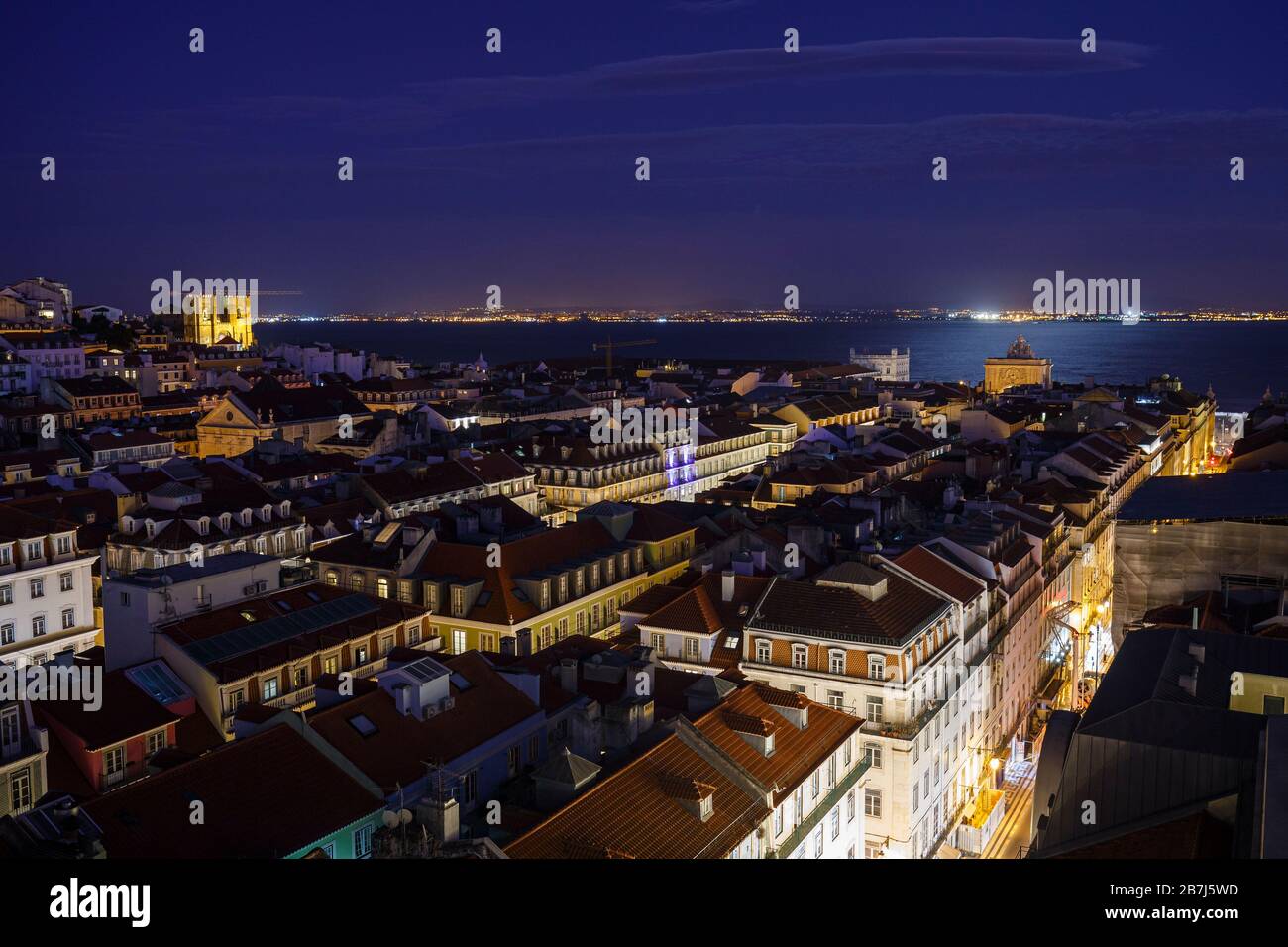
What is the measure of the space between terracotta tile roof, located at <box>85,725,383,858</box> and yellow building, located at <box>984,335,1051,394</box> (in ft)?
311

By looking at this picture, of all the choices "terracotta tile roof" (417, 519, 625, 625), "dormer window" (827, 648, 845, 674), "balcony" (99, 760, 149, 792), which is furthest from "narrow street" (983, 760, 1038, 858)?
"balcony" (99, 760, 149, 792)

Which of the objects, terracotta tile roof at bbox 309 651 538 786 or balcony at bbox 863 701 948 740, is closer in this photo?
terracotta tile roof at bbox 309 651 538 786

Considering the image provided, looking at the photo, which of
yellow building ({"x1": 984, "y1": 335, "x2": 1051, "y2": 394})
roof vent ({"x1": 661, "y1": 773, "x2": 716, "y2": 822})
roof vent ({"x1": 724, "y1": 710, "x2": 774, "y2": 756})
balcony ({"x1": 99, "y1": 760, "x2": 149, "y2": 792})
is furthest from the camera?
yellow building ({"x1": 984, "y1": 335, "x2": 1051, "y2": 394})

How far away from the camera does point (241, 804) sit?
15023 mm

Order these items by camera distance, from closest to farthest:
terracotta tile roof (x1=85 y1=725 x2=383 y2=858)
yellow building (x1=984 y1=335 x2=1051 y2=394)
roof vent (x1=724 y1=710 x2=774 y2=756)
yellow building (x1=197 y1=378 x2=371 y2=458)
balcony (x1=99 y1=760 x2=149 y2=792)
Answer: terracotta tile roof (x1=85 y1=725 x2=383 y2=858) → roof vent (x1=724 y1=710 x2=774 y2=756) → balcony (x1=99 y1=760 x2=149 y2=792) → yellow building (x1=197 y1=378 x2=371 y2=458) → yellow building (x1=984 y1=335 x2=1051 y2=394)

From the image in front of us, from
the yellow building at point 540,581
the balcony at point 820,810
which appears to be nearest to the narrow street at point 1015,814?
the balcony at point 820,810

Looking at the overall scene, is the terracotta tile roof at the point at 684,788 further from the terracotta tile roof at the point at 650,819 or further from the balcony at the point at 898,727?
the balcony at the point at 898,727

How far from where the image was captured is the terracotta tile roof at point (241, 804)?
14141 millimetres

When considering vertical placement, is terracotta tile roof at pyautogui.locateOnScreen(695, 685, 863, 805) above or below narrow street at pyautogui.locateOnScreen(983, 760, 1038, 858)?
above

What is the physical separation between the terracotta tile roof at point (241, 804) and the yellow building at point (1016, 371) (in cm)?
9470

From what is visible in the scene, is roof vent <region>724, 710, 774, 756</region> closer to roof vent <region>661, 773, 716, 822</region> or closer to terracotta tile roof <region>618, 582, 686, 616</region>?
roof vent <region>661, 773, 716, 822</region>

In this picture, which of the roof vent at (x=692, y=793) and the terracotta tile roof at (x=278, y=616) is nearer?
the roof vent at (x=692, y=793)

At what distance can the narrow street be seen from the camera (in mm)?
26484
